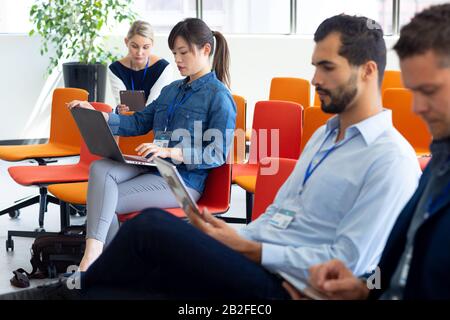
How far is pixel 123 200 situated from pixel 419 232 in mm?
2156

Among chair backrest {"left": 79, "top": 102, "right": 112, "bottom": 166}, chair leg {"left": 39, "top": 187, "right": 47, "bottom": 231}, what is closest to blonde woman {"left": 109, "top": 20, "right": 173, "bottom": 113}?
chair backrest {"left": 79, "top": 102, "right": 112, "bottom": 166}

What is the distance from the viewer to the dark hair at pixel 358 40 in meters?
2.41

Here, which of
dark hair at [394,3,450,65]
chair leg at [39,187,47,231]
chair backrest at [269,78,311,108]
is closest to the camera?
dark hair at [394,3,450,65]

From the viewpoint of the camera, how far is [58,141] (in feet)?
17.3

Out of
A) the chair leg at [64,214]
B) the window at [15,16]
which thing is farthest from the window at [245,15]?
the chair leg at [64,214]

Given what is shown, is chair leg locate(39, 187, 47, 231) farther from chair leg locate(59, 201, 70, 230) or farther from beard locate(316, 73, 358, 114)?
beard locate(316, 73, 358, 114)

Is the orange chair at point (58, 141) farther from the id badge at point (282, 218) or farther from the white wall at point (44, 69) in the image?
the white wall at point (44, 69)

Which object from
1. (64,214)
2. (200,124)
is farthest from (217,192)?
(64,214)

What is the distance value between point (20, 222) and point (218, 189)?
198cm

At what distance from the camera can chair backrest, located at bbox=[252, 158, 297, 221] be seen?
3078 millimetres

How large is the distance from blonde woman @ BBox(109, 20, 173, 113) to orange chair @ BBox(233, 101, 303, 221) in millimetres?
1126

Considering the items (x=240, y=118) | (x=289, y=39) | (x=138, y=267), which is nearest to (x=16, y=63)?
(x=289, y=39)

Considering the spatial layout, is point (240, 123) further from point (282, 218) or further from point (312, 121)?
point (282, 218)

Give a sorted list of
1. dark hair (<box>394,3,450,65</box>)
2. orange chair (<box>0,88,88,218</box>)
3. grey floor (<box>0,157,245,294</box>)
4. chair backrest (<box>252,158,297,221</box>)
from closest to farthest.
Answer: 1. dark hair (<box>394,3,450,65</box>)
2. chair backrest (<box>252,158,297,221</box>)
3. grey floor (<box>0,157,245,294</box>)
4. orange chair (<box>0,88,88,218</box>)
